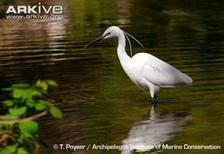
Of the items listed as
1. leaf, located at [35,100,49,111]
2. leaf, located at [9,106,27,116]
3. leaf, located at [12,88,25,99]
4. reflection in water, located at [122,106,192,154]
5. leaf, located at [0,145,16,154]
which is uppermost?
leaf, located at [12,88,25,99]

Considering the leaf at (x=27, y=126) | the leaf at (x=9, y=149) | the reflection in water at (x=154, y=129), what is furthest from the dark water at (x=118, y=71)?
the leaf at (x=27, y=126)

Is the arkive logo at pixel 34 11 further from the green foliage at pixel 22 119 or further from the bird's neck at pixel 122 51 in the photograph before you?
the green foliage at pixel 22 119

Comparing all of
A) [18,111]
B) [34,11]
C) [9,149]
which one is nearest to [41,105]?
[18,111]

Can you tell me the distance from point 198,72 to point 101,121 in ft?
12.3

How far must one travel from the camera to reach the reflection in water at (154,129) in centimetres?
866

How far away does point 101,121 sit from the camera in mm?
9805

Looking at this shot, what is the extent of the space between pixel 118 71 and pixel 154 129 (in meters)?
4.31

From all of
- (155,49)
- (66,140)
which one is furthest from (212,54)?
(66,140)

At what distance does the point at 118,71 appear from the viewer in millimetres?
13594

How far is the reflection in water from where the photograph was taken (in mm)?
8656

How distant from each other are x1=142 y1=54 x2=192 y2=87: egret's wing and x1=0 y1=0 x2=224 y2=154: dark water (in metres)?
0.30

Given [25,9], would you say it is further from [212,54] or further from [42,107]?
[42,107]

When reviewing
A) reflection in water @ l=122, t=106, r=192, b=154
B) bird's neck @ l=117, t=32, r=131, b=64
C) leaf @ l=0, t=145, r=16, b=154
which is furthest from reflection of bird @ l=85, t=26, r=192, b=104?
leaf @ l=0, t=145, r=16, b=154

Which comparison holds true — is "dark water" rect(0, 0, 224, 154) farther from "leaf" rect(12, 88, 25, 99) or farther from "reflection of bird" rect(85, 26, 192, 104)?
"leaf" rect(12, 88, 25, 99)
